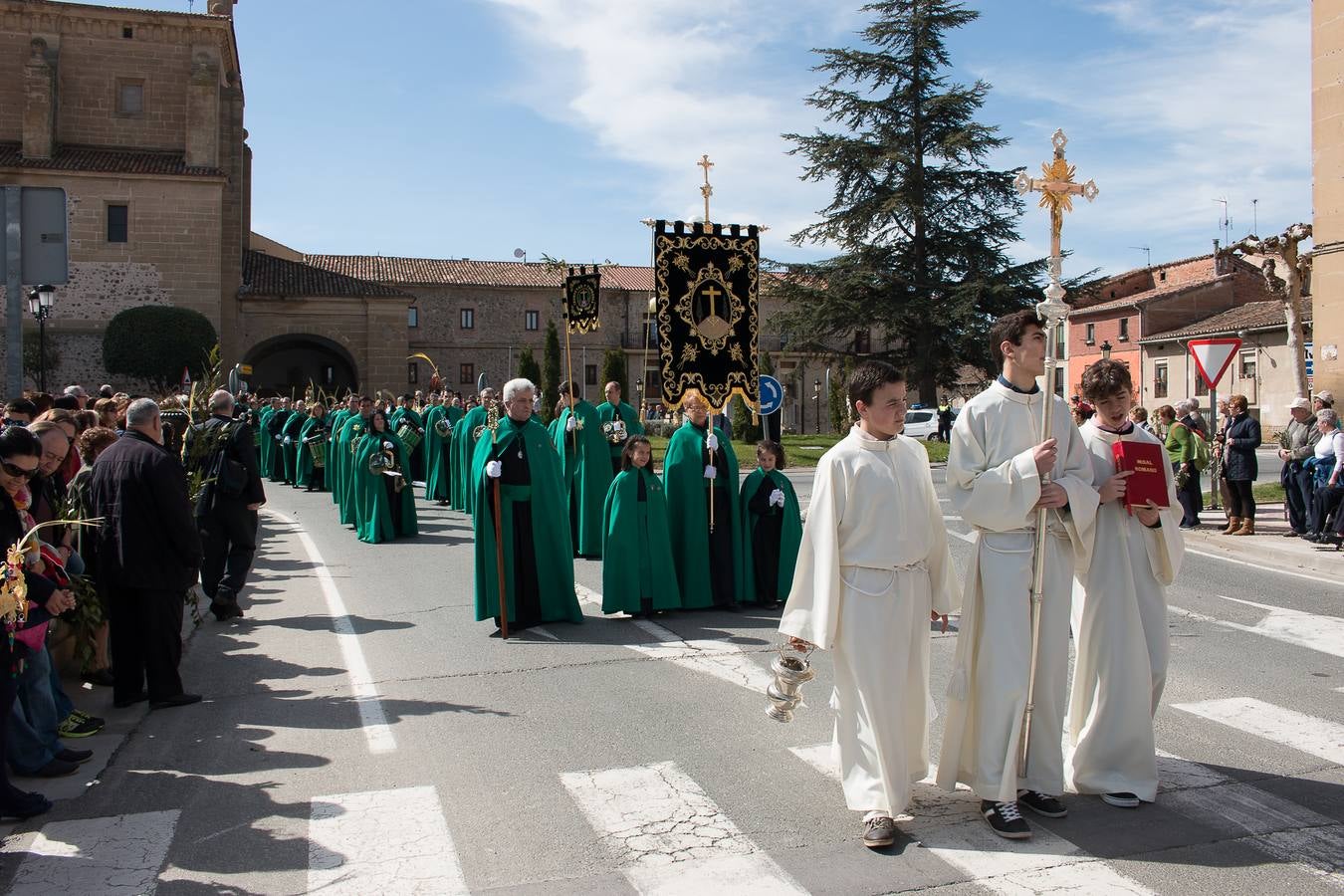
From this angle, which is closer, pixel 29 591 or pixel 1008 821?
pixel 1008 821

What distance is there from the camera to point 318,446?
22.7 m

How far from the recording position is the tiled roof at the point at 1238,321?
44.4 meters

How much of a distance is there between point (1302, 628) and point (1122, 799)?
195 inches

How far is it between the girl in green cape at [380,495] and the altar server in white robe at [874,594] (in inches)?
424

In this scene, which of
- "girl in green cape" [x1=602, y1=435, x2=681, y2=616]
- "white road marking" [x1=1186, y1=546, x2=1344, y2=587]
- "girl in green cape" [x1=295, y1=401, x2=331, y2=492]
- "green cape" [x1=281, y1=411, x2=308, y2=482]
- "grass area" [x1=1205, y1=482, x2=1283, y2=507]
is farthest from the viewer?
"green cape" [x1=281, y1=411, x2=308, y2=482]

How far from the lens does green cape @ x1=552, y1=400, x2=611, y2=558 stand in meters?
13.2

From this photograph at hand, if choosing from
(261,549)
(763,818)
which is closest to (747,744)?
(763,818)

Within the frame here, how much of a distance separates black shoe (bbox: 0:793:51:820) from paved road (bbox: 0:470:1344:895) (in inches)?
3.0

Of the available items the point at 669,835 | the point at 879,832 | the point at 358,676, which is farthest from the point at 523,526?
the point at 879,832

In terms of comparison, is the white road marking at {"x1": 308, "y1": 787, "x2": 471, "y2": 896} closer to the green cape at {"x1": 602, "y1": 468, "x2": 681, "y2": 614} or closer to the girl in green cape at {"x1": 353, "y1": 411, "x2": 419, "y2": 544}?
the green cape at {"x1": 602, "y1": 468, "x2": 681, "y2": 614}

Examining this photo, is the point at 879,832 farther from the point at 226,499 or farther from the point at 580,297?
the point at 580,297

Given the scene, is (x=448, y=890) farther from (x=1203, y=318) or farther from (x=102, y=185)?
(x=1203, y=318)

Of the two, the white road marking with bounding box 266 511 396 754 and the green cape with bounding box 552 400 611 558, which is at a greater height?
the green cape with bounding box 552 400 611 558

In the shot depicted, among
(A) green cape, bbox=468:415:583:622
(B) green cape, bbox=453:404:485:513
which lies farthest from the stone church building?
(A) green cape, bbox=468:415:583:622
